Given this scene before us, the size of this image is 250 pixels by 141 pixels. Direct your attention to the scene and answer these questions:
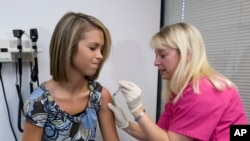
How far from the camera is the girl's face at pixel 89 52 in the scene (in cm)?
109

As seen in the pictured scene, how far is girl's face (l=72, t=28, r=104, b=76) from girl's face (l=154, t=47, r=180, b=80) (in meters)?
0.29

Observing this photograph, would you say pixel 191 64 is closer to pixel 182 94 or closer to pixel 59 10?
pixel 182 94

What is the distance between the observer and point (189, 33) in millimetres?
1110

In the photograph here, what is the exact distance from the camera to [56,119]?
1.15 meters

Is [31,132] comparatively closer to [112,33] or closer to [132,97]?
[132,97]

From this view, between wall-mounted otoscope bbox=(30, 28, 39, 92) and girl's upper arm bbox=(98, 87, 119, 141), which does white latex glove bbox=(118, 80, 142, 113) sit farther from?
wall-mounted otoscope bbox=(30, 28, 39, 92)

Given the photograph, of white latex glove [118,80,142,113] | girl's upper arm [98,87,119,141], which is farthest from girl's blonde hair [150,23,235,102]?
girl's upper arm [98,87,119,141]

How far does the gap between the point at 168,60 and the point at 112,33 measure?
660mm

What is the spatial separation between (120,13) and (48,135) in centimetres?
97

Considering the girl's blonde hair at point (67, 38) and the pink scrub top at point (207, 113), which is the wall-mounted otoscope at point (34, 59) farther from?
the pink scrub top at point (207, 113)

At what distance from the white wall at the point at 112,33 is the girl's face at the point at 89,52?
0.44 m

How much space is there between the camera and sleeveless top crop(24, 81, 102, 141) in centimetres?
111

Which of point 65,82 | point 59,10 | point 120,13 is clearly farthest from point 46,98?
point 120,13

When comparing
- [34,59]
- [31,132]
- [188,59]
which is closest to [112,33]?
[34,59]
